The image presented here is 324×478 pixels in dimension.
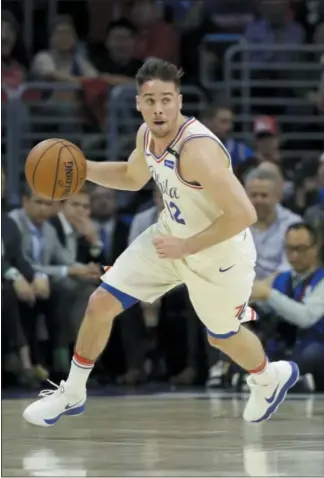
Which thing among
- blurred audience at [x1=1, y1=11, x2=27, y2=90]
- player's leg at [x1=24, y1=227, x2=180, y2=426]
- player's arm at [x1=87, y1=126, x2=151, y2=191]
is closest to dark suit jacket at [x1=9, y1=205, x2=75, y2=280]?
blurred audience at [x1=1, y1=11, x2=27, y2=90]

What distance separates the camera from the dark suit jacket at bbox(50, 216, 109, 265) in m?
10.1

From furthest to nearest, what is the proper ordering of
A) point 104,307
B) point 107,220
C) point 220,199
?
point 107,220
point 104,307
point 220,199

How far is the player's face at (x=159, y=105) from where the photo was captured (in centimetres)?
623

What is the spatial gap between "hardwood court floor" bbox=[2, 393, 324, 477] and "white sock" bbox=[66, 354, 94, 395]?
246mm

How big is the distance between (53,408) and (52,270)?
345cm

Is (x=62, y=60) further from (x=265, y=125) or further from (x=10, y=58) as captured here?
(x=265, y=125)

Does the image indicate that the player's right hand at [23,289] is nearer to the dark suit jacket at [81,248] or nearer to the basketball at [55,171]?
the dark suit jacket at [81,248]

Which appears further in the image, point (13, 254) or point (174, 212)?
→ point (13, 254)

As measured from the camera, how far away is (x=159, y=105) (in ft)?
20.4

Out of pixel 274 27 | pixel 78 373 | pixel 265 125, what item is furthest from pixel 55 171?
pixel 274 27

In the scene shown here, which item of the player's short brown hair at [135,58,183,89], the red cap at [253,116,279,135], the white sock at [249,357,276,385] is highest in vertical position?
the player's short brown hair at [135,58,183,89]

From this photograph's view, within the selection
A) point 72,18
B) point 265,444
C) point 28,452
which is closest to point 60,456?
point 28,452

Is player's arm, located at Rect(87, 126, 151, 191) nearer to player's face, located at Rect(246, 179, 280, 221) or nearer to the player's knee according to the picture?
the player's knee

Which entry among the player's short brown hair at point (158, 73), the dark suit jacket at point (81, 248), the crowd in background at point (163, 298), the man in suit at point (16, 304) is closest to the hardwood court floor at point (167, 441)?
the crowd in background at point (163, 298)
